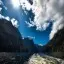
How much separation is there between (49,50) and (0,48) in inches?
2239

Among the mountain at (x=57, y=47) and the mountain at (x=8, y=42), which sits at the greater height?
the mountain at (x=8, y=42)

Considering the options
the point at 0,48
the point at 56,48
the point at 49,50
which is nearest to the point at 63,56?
the point at 56,48

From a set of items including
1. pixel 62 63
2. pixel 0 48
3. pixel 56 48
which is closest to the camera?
pixel 62 63

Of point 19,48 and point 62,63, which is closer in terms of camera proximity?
point 62,63

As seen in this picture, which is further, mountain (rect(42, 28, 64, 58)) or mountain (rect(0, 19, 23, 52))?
mountain (rect(0, 19, 23, 52))

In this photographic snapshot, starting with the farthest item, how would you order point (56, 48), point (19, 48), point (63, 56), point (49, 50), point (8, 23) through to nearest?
point (8, 23) < point (19, 48) < point (49, 50) < point (56, 48) < point (63, 56)

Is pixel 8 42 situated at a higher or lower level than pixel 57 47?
higher

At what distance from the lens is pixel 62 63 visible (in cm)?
2261

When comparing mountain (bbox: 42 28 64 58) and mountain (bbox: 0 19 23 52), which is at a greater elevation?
mountain (bbox: 0 19 23 52)

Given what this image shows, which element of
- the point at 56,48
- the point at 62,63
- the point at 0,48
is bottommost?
the point at 62,63

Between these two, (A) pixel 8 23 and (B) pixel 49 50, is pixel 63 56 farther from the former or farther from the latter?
(A) pixel 8 23

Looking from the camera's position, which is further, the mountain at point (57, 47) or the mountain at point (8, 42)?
the mountain at point (8, 42)

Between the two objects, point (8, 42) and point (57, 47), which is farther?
point (8, 42)

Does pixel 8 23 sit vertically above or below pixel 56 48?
above
